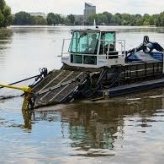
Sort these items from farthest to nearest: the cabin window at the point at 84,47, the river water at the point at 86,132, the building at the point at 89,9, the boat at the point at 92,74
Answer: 1. the building at the point at 89,9
2. the cabin window at the point at 84,47
3. the boat at the point at 92,74
4. the river water at the point at 86,132

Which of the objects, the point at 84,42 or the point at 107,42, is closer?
the point at 107,42

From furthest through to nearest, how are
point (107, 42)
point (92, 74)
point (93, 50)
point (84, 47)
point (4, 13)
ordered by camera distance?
point (4, 13)
point (84, 47)
point (107, 42)
point (93, 50)
point (92, 74)

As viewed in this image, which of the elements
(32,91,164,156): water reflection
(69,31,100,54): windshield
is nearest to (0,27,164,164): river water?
(32,91,164,156): water reflection

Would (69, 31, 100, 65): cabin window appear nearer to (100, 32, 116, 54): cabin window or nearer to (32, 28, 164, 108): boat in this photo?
(32, 28, 164, 108): boat

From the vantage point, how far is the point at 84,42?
950 inches

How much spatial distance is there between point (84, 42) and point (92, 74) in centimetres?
228

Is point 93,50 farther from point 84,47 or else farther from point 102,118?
point 102,118

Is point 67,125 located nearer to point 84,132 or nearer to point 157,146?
point 84,132

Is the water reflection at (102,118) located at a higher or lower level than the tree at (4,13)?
lower

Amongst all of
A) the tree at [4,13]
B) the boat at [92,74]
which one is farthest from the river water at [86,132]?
the tree at [4,13]

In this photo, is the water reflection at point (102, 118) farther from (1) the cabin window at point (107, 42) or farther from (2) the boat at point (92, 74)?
(1) the cabin window at point (107, 42)

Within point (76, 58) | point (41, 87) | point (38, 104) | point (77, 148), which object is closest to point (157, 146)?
point (77, 148)

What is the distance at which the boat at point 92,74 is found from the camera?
2158cm

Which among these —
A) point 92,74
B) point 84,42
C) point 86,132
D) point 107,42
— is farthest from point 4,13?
point 86,132
